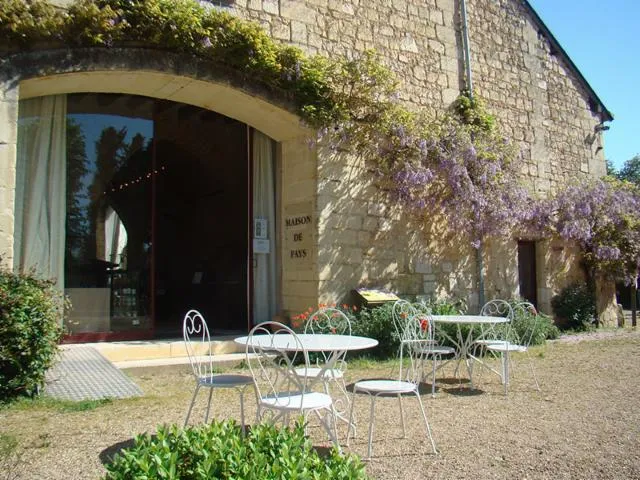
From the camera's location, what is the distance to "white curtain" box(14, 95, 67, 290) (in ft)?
19.7

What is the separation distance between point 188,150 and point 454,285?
5.12 metres

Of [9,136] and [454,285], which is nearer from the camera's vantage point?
[9,136]

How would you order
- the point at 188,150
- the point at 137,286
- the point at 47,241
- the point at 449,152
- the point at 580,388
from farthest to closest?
the point at 188,150
the point at 449,152
the point at 137,286
the point at 47,241
the point at 580,388

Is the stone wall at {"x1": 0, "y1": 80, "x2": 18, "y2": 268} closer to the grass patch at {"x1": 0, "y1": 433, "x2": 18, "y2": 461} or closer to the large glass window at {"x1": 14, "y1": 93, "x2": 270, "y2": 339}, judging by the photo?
the large glass window at {"x1": 14, "y1": 93, "x2": 270, "y2": 339}

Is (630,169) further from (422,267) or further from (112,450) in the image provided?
(112,450)

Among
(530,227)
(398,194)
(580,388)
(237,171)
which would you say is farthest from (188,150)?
(580,388)

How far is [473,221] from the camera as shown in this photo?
8547 mm

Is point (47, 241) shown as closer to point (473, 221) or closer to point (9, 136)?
point (9, 136)

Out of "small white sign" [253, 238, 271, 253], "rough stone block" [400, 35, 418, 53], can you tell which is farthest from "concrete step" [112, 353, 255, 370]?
"rough stone block" [400, 35, 418, 53]

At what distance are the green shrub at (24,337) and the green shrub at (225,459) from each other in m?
2.72

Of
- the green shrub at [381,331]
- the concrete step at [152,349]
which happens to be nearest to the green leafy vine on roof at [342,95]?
the green shrub at [381,331]

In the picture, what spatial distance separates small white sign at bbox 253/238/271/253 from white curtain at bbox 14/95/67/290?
2493 millimetres

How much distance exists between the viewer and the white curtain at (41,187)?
602 cm

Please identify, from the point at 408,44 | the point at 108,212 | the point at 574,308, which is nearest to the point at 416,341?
the point at 108,212
